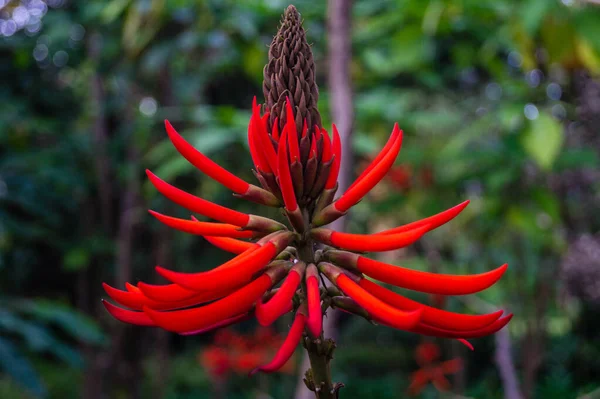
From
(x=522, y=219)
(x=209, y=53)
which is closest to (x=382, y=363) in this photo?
(x=209, y=53)

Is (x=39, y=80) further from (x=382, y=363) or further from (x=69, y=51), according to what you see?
(x=382, y=363)

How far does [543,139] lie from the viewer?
181 centimetres

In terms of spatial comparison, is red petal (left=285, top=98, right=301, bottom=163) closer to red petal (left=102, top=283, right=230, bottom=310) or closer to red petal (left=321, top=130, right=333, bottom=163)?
red petal (left=321, top=130, right=333, bottom=163)

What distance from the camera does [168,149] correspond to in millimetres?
2297

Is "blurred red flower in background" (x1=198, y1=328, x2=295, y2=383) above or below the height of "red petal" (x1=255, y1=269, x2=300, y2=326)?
below

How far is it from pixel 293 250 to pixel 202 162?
188mm

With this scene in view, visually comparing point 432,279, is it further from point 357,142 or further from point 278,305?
point 357,142

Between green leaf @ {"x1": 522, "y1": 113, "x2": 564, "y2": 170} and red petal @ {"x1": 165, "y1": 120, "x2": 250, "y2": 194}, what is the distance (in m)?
1.35

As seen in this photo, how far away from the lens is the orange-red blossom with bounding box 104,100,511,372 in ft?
1.88

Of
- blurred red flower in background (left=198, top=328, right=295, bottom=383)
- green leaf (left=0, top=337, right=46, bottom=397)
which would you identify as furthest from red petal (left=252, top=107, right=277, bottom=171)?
blurred red flower in background (left=198, top=328, right=295, bottom=383)

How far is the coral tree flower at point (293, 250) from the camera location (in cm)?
58

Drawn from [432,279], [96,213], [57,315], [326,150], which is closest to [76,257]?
[96,213]

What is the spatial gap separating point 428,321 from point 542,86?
78.4 inches

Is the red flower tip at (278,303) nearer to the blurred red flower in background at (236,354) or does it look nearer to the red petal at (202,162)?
the red petal at (202,162)
